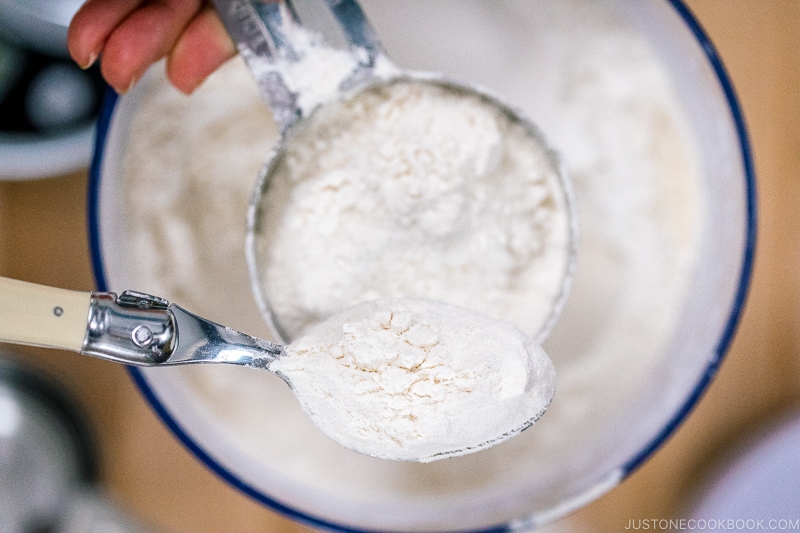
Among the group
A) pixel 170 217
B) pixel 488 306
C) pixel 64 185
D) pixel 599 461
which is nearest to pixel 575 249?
pixel 488 306

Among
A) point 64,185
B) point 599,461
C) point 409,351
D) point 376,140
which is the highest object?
point 64,185

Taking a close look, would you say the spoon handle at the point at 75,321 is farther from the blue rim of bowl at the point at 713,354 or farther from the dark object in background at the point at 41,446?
the dark object in background at the point at 41,446

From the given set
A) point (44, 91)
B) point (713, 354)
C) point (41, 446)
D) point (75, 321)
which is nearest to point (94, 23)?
point (44, 91)

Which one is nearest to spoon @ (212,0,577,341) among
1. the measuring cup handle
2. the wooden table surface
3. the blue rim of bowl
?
the measuring cup handle

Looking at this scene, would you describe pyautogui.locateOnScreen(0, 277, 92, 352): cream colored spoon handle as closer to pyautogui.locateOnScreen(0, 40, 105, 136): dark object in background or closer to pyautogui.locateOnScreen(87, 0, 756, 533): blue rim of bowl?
pyautogui.locateOnScreen(87, 0, 756, 533): blue rim of bowl

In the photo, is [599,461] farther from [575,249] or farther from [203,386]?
[203,386]

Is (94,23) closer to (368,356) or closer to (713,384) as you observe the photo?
(368,356)

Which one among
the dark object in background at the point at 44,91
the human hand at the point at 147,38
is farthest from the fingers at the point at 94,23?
the dark object in background at the point at 44,91
